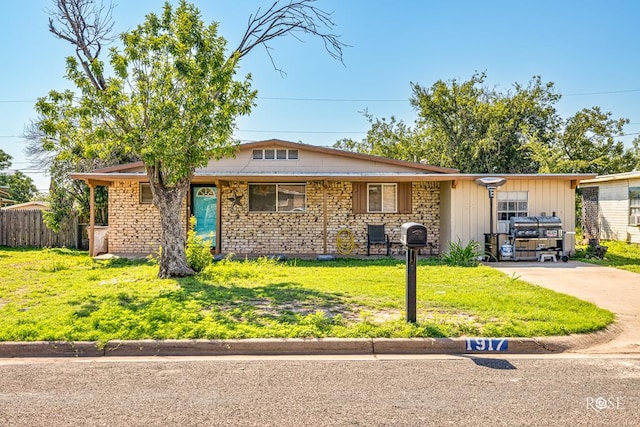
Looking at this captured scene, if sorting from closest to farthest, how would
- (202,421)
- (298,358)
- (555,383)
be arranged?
1. (202,421)
2. (555,383)
3. (298,358)

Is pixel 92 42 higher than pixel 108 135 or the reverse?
higher

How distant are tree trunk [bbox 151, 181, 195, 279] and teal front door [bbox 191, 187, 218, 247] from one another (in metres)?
5.58

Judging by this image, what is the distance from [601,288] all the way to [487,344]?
4.95 metres

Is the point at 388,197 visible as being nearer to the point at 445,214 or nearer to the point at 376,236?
the point at 376,236

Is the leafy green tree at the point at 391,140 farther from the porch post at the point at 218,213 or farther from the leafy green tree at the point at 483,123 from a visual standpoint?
the porch post at the point at 218,213

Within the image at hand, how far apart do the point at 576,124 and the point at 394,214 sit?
68.5 ft

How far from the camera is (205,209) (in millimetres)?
15531

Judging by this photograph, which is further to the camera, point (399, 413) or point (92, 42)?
point (92, 42)

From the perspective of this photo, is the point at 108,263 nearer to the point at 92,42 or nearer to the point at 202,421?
the point at 92,42

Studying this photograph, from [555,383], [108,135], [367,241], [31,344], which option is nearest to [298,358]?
[555,383]

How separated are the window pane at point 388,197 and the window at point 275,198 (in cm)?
260

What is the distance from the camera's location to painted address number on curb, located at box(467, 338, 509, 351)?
518 centimetres

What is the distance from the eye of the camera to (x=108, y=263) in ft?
42.0

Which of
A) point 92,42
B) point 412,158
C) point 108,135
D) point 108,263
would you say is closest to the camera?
point 108,135
